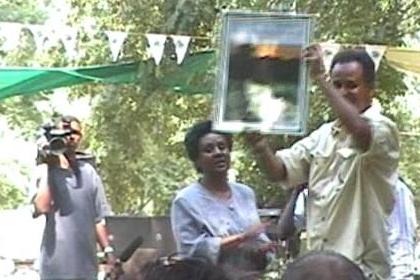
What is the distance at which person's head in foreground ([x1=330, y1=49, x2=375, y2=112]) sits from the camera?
8.40ft

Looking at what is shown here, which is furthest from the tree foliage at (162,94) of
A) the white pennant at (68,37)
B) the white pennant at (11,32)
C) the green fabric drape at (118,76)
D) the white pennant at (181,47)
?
the white pennant at (11,32)

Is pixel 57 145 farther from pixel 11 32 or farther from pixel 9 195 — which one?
pixel 9 195

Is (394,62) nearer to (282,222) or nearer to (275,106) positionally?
(282,222)

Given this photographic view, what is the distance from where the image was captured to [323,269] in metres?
1.58

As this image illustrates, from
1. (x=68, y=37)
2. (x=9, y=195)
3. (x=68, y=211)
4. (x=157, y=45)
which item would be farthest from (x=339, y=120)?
(x=9, y=195)

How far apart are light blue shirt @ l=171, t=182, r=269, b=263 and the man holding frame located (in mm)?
351

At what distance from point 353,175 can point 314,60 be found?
0.94 feet

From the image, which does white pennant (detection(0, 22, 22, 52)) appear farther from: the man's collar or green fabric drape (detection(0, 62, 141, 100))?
the man's collar

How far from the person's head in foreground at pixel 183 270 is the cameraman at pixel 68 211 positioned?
2.93 meters

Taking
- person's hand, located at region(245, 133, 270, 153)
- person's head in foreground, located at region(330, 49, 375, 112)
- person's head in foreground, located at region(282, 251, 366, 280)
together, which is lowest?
person's head in foreground, located at region(282, 251, 366, 280)

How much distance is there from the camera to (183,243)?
293cm

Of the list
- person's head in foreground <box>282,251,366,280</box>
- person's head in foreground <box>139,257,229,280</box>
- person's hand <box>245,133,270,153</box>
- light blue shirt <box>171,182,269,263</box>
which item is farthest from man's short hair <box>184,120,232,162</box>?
person's head in foreground <box>139,257,229,280</box>

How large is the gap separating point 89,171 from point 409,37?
2867 mm

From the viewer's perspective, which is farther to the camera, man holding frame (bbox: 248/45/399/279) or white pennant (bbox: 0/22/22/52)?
white pennant (bbox: 0/22/22/52)
